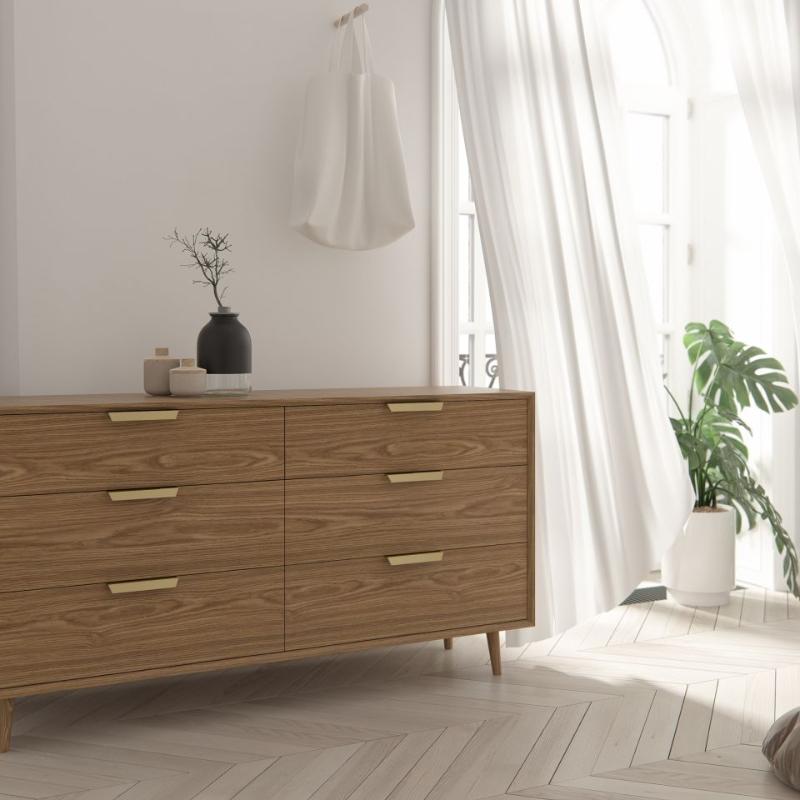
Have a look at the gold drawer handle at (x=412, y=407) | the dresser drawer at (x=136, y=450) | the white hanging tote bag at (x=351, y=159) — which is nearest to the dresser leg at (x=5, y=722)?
the dresser drawer at (x=136, y=450)

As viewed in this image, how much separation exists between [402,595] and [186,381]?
30.5 inches

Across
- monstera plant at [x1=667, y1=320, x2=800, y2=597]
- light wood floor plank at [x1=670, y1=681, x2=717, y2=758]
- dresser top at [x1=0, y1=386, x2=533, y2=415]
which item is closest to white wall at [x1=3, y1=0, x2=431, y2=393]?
dresser top at [x1=0, y1=386, x2=533, y2=415]

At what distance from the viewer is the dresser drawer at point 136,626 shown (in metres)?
2.32

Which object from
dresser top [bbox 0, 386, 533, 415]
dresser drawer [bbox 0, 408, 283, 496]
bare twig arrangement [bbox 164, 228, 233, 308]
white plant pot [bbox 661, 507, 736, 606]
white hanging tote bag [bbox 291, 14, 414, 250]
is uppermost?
white hanging tote bag [bbox 291, 14, 414, 250]

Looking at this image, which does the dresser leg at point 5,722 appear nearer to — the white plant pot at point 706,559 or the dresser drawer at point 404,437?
the dresser drawer at point 404,437

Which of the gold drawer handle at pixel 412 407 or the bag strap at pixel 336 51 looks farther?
the bag strap at pixel 336 51

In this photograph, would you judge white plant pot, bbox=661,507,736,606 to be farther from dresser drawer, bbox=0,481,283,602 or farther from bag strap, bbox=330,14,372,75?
bag strap, bbox=330,14,372,75

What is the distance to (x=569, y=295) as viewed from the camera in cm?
320

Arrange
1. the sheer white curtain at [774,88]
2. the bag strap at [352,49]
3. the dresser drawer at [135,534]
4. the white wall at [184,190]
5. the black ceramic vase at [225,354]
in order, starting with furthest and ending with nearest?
the sheer white curtain at [774,88] → the bag strap at [352,49] → the white wall at [184,190] → the black ceramic vase at [225,354] → the dresser drawer at [135,534]

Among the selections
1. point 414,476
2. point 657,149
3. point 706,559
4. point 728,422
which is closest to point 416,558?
point 414,476

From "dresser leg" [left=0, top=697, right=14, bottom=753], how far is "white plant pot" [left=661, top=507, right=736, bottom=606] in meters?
2.23

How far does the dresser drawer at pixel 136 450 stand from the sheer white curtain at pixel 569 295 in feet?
2.98

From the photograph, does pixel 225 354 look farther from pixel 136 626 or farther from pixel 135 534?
pixel 136 626

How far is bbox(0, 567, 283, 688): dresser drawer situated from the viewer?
2320 mm
